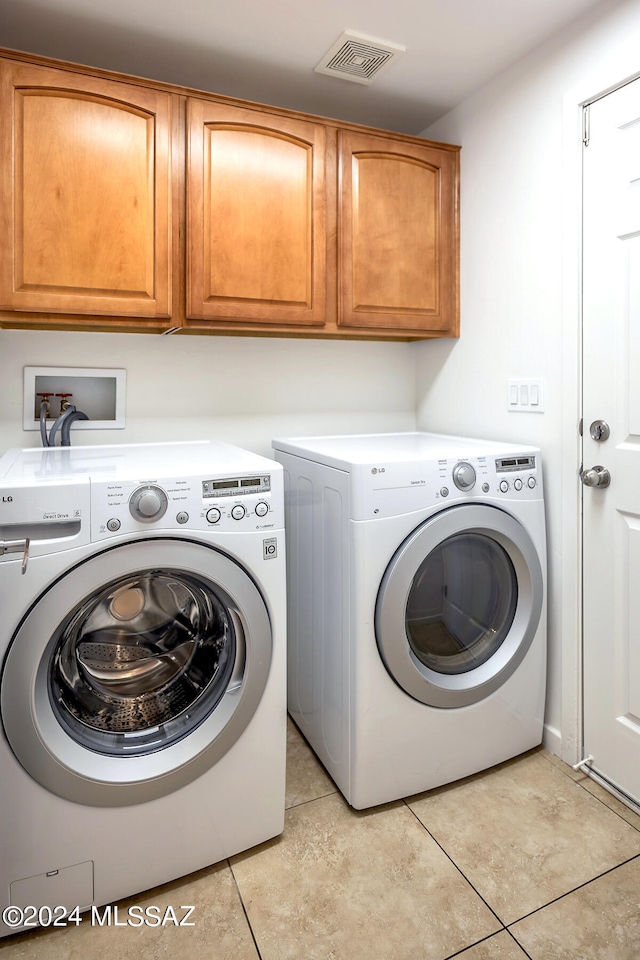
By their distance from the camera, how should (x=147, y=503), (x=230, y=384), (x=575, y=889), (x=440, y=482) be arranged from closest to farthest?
(x=147, y=503)
(x=575, y=889)
(x=440, y=482)
(x=230, y=384)

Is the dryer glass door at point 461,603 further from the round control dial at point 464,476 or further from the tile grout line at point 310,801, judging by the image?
the tile grout line at point 310,801

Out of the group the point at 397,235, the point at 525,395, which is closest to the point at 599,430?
the point at 525,395

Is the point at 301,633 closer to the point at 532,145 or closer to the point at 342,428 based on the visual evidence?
the point at 342,428

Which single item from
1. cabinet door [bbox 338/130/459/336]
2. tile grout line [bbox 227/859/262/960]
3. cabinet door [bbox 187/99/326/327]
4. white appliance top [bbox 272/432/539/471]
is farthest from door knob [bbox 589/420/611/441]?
tile grout line [bbox 227/859/262/960]

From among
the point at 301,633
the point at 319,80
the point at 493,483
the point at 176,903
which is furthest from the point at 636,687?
the point at 319,80

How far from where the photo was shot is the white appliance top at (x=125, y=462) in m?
1.36

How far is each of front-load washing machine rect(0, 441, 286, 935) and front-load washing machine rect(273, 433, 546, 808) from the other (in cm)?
25

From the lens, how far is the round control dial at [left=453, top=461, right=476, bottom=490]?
168 cm

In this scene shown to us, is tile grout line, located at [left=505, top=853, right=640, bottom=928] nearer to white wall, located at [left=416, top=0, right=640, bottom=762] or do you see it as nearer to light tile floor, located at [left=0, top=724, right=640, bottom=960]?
light tile floor, located at [left=0, top=724, right=640, bottom=960]

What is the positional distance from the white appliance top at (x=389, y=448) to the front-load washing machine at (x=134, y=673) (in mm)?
313

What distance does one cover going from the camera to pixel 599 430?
1724mm

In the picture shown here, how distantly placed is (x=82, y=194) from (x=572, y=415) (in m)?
1.62

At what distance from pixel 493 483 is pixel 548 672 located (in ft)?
2.37

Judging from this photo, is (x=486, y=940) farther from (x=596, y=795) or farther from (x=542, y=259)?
(x=542, y=259)
